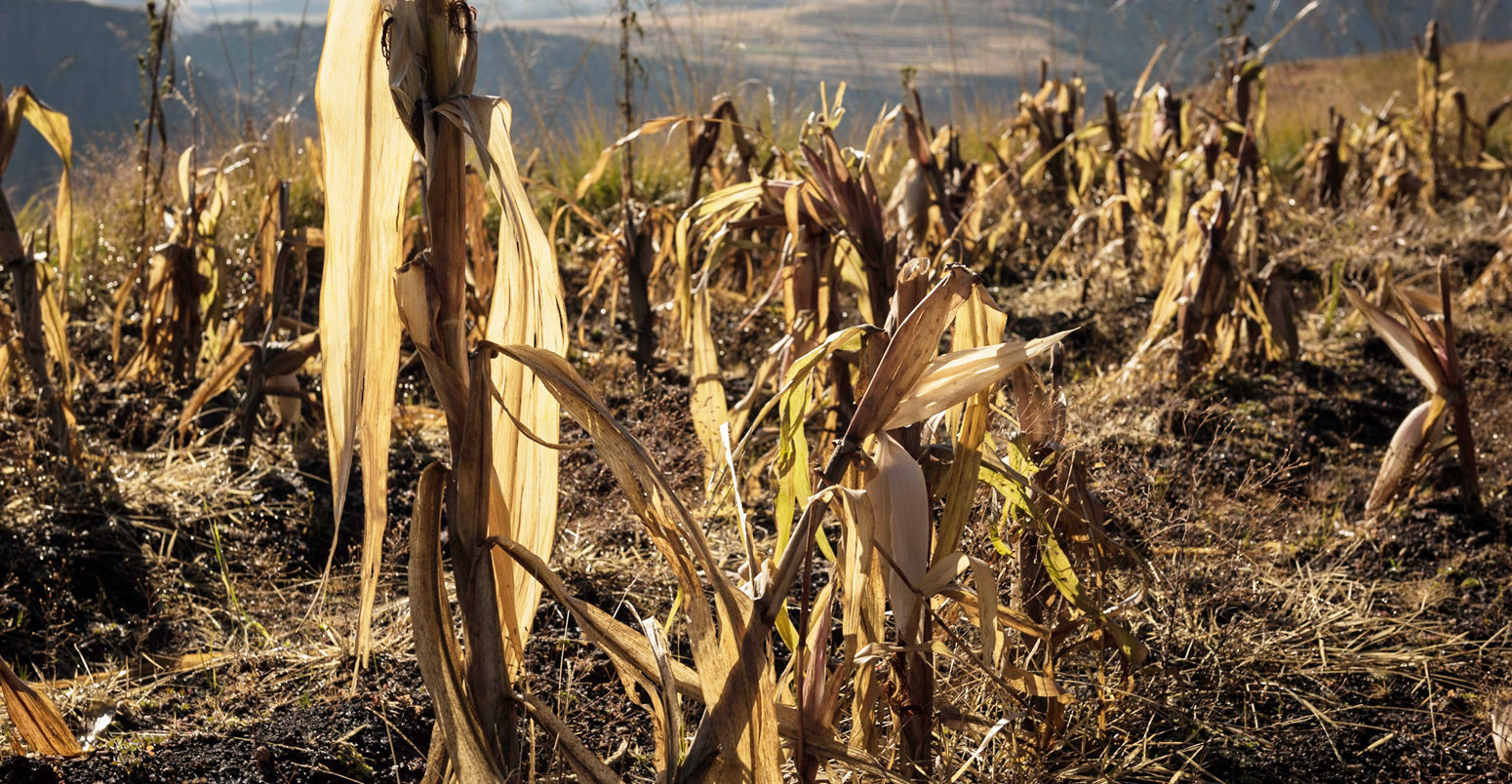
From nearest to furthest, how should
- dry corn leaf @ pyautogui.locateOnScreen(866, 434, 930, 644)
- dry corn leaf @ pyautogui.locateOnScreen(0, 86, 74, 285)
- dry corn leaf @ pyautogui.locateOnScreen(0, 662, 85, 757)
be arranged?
dry corn leaf @ pyautogui.locateOnScreen(866, 434, 930, 644)
dry corn leaf @ pyautogui.locateOnScreen(0, 662, 85, 757)
dry corn leaf @ pyautogui.locateOnScreen(0, 86, 74, 285)

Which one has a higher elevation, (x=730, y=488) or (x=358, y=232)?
(x=358, y=232)

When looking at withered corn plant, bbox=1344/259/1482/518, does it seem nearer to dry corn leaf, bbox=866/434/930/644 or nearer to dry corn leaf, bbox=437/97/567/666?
dry corn leaf, bbox=866/434/930/644

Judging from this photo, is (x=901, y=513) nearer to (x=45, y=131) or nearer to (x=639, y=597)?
(x=639, y=597)

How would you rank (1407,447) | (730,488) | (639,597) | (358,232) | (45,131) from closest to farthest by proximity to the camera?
1. (358,232)
2. (730,488)
3. (639,597)
4. (45,131)
5. (1407,447)

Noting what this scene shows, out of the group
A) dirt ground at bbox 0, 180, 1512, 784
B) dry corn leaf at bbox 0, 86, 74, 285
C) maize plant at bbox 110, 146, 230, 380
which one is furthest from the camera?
maize plant at bbox 110, 146, 230, 380

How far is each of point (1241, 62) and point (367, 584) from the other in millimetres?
3508

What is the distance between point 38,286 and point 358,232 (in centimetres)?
143

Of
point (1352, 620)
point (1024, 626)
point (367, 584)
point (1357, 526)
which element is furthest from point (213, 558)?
point (1357, 526)

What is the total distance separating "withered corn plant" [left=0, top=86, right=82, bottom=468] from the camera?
1.64 m

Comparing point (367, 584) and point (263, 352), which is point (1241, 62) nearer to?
point (263, 352)

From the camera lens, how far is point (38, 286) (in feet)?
5.85

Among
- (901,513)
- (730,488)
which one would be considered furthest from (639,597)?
(901,513)

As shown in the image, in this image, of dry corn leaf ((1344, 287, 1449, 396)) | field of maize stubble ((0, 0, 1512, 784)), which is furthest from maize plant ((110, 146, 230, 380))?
dry corn leaf ((1344, 287, 1449, 396))

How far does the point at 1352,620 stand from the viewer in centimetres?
156
